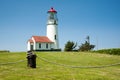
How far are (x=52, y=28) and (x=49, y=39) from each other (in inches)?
118

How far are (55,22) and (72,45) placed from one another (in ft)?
25.0

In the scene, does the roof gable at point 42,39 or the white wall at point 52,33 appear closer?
the roof gable at point 42,39

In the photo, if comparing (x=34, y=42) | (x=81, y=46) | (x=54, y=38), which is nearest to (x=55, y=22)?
(x=54, y=38)

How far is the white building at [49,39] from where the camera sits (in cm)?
5981

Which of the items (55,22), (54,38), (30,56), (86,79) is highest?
(55,22)

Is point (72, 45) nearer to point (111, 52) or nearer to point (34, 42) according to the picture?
point (34, 42)

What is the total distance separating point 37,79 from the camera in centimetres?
1243

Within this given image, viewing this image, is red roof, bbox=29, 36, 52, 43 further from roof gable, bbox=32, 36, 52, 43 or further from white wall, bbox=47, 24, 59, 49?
white wall, bbox=47, 24, 59, 49

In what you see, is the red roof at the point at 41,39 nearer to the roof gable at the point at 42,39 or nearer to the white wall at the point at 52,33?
the roof gable at the point at 42,39

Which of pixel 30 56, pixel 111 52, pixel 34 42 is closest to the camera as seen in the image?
pixel 30 56

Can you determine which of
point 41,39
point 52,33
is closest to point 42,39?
point 41,39

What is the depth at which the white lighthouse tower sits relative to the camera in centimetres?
6188

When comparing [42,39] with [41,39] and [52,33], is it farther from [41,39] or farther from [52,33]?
[52,33]

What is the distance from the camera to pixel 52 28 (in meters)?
62.0
